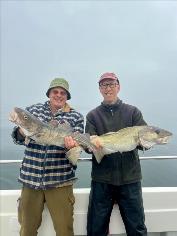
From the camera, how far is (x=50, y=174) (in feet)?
12.7

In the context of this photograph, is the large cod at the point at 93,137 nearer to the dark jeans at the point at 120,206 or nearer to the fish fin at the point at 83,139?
the fish fin at the point at 83,139

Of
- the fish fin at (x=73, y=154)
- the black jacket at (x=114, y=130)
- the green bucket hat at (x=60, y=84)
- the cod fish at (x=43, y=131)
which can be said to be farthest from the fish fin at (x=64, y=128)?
the green bucket hat at (x=60, y=84)

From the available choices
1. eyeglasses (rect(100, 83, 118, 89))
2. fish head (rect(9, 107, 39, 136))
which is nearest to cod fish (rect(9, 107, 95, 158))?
fish head (rect(9, 107, 39, 136))

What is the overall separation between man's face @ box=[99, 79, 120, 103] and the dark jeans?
1.03 m

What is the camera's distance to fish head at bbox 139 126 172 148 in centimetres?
405

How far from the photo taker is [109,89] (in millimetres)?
4172

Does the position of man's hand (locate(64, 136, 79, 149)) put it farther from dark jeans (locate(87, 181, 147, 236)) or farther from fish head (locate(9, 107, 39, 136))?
dark jeans (locate(87, 181, 147, 236))

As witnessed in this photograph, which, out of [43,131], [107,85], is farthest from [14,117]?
[107,85]

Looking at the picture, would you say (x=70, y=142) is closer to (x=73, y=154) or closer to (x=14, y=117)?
(x=73, y=154)

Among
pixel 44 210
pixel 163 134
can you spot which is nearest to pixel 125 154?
pixel 163 134

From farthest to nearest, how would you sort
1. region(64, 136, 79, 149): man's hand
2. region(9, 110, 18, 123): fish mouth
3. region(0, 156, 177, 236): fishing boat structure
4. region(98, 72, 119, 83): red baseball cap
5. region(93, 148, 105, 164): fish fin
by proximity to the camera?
region(0, 156, 177, 236): fishing boat structure → region(98, 72, 119, 83): red baseball cap → region(93, 148, 105, 164): fish fin → region(64, 136, 79, 149): man's hand → region(9, 110, 18, 123): fish mouth

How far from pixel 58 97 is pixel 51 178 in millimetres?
948

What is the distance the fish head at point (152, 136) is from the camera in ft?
13.3

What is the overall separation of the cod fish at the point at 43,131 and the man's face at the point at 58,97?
0.30 metres
